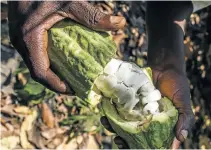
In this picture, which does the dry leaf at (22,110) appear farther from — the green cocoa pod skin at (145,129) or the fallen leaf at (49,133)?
the green cocoa pod skin at (145,129)

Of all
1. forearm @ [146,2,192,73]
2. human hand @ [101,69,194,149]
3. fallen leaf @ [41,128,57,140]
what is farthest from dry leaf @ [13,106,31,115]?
human hand @ [101,69,194,149]

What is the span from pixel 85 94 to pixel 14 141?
1.25 metres

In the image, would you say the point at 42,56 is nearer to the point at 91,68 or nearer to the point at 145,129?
the point at 91,68

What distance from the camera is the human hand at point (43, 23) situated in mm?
1277

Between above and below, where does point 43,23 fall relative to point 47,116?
above

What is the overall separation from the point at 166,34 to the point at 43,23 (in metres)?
0.68

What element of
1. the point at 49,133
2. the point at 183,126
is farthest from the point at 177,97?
the point at 49,133

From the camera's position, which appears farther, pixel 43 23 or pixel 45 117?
pixel 45 117

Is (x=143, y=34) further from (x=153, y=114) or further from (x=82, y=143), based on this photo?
(x=153, y=114)

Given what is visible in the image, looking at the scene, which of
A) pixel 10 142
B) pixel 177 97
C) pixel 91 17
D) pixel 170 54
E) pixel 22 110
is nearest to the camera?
pixel 91 17

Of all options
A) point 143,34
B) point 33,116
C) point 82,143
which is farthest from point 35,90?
point 143,34

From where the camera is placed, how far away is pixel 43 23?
1.30 m

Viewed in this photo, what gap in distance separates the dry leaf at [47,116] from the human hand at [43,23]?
47.1 inches

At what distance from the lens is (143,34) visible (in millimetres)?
3057
